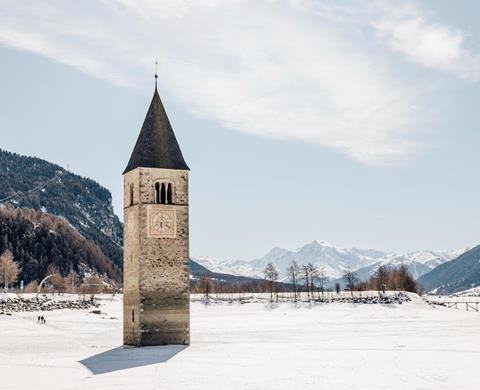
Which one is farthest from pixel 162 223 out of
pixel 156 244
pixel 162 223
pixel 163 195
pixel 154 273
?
pixel 154 273

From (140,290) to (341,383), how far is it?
70.0 ft

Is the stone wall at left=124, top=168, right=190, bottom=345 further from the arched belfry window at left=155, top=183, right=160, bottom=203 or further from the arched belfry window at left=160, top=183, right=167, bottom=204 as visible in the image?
the arched belfry window at left=160, top=183, right=167, bottom=204

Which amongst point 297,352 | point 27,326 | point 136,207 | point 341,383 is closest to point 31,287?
point 27,326

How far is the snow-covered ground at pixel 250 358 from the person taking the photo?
30.4m

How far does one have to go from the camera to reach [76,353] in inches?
1681

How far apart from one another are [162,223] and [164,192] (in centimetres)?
229

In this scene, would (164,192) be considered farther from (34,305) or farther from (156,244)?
(34,305)

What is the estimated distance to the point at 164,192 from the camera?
167ft

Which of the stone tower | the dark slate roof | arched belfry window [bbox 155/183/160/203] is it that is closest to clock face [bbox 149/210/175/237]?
the stone tower

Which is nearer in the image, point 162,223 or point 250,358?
point 250,358

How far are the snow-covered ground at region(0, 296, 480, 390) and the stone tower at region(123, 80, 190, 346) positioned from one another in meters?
1.96

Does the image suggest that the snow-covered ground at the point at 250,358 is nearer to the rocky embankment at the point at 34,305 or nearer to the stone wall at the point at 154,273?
the stone wall at the point at 154,273

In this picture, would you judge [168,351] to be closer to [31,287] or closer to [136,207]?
[136,207]

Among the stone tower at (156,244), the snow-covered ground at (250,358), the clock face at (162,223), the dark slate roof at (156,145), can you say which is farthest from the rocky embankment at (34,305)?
the dark slate roof at (156,145)
